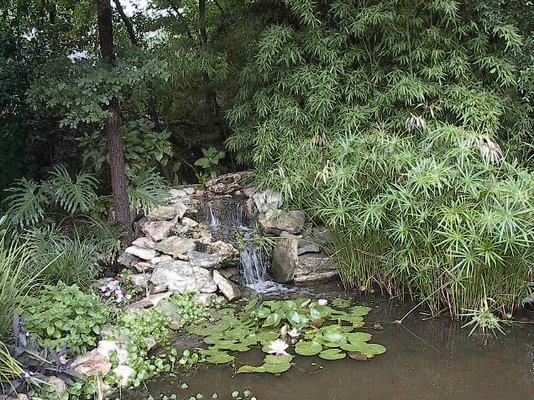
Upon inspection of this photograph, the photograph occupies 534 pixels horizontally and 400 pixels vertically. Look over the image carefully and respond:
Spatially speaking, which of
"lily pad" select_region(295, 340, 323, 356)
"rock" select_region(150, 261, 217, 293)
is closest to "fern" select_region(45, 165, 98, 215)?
"rock" select_region(150, 261, 217, 293)

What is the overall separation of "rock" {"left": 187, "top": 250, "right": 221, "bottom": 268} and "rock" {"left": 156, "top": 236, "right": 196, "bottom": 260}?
7 cm

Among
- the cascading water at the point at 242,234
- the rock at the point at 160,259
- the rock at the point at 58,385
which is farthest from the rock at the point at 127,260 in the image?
the rock at the point at 58,385

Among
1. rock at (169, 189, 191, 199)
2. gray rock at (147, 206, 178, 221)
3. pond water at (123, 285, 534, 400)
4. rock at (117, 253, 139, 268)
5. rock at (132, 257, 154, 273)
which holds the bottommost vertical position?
pond water at (123, 285, 534, 400)

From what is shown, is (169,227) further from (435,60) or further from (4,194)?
(435,60)

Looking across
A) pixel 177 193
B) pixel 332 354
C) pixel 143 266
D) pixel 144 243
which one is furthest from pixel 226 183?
pixel 332 354

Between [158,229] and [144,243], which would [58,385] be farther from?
[158,229]

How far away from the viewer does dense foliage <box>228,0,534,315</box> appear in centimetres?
407

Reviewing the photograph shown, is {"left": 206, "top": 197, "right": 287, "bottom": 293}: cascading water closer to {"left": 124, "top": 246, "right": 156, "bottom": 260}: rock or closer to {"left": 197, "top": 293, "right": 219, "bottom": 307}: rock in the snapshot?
{"left": 197, "top": 293, "right": 219, "bottom": 307}: rock

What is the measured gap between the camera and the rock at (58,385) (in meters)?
3.07

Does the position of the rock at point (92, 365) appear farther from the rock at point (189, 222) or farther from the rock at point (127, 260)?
the rock at point (189, 222)

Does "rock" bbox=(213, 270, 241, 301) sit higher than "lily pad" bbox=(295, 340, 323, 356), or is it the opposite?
"rock" bbox=(213, 270, 241, 301)

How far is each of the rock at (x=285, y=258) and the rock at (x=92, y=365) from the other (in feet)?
7.09

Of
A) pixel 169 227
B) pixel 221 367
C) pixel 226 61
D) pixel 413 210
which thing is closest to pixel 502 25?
pixel 413 210

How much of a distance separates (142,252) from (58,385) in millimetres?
1948
